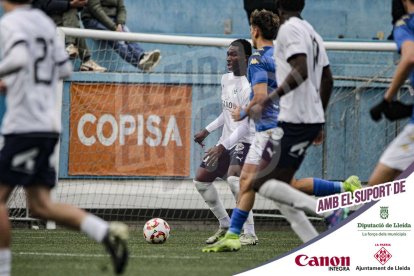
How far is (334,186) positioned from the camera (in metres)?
10.8

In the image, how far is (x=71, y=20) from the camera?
592 inches

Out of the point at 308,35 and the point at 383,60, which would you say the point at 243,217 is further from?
the point at 383,60

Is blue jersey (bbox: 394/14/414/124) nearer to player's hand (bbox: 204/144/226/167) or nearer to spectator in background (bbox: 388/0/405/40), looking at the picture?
player's hand (bbox: 204/144/226/167)

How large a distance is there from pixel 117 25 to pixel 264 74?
5.47m

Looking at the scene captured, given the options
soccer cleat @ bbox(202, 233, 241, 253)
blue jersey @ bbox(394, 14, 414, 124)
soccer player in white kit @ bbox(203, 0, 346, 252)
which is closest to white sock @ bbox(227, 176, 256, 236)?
soccer cleat @ bbox(202, 233, 241, 253)

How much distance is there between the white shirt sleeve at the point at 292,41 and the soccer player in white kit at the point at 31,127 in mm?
2063

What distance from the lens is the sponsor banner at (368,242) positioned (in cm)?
922

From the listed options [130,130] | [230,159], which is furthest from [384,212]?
[130,130]

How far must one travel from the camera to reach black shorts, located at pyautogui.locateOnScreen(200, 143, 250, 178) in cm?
1190

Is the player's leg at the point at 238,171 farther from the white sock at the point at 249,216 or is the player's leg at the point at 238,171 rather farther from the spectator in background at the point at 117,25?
the spectator in background at the point at 117,25

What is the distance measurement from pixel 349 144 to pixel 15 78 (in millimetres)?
8438

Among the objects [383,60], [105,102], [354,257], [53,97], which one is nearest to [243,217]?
[354,257]

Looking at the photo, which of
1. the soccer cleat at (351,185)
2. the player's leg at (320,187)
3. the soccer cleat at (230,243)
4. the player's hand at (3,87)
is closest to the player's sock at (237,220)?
the soccer cleat at (230,243)

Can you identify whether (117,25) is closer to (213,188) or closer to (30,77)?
(213,188)
